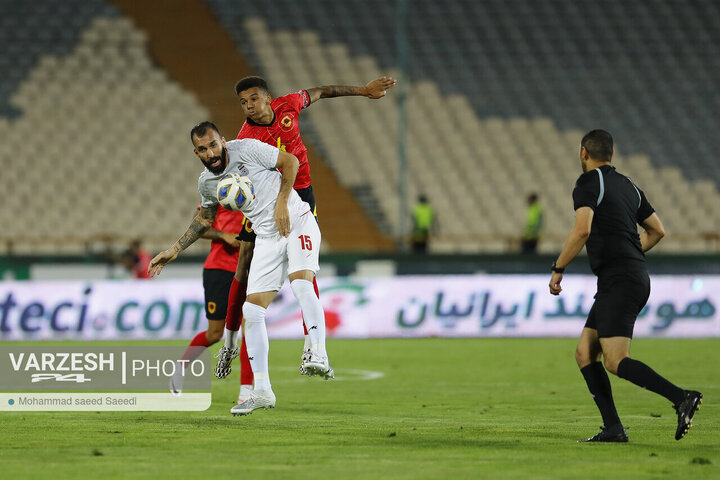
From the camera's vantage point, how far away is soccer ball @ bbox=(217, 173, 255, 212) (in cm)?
809

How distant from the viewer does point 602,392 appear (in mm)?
7309

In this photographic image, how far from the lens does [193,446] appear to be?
693 cm

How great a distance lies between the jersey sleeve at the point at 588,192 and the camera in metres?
7.14

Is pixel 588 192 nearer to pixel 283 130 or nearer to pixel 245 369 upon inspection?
pixel 283 130

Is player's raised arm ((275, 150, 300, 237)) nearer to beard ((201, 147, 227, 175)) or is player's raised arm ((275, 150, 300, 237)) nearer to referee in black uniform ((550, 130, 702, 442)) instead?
beard ((201, 147, 227, 175))

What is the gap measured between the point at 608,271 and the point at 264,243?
2.45 m

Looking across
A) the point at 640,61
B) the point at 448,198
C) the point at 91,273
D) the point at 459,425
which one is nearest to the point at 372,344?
the point at 91,273

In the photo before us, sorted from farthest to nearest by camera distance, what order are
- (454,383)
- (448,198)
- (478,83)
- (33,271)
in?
(478,83)
(448,198)
(33,271)
(454,383)

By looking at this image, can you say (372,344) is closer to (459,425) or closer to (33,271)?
(33,271)

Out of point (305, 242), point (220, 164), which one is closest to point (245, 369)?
point (305, 242)

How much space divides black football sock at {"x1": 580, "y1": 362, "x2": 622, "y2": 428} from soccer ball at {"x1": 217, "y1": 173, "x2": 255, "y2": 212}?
2586mm

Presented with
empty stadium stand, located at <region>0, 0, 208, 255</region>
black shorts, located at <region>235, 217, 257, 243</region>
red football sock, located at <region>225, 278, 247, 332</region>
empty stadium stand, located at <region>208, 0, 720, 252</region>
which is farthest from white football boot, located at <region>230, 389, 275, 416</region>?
empty stadium stand, located at <region>208, 0, 720, 252</region>

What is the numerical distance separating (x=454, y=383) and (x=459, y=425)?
12.4ft

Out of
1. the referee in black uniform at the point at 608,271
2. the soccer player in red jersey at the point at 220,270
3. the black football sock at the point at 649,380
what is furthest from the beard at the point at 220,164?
the black football sock at the point at 649,380
